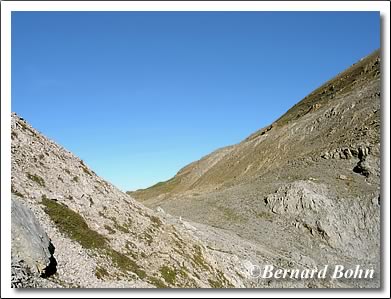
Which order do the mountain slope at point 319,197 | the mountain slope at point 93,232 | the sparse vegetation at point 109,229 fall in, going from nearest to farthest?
the mountain slope at point 93,232 < the sparse vegetation at point 109,229 < the mountain slope at point 319,197

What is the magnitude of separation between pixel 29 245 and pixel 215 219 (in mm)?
42117

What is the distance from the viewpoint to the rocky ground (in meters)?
27.1

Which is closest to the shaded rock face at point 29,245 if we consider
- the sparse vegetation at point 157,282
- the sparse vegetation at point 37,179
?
the sparse vegetation at point 157,282

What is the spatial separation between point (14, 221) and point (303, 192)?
50.8 m

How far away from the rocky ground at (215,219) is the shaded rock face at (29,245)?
7 centimetres

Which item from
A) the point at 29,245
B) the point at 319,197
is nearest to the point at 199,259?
the point at 29,245

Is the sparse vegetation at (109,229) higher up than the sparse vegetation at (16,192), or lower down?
lower down

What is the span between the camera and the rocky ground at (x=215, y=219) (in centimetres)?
2712

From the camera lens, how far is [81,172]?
125 ft

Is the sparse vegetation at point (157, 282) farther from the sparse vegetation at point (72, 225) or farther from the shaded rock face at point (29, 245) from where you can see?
the shaded rock face at point (29, 245)

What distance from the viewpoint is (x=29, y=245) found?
22.5 m

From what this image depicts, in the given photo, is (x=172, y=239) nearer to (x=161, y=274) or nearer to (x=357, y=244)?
(x=161, y=274)

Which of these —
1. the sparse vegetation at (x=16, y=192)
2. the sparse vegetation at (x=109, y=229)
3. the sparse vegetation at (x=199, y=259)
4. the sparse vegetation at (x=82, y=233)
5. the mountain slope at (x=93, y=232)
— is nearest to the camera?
the mountain slope at (x=93, y=232)

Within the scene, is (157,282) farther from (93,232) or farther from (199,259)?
(199,259)
